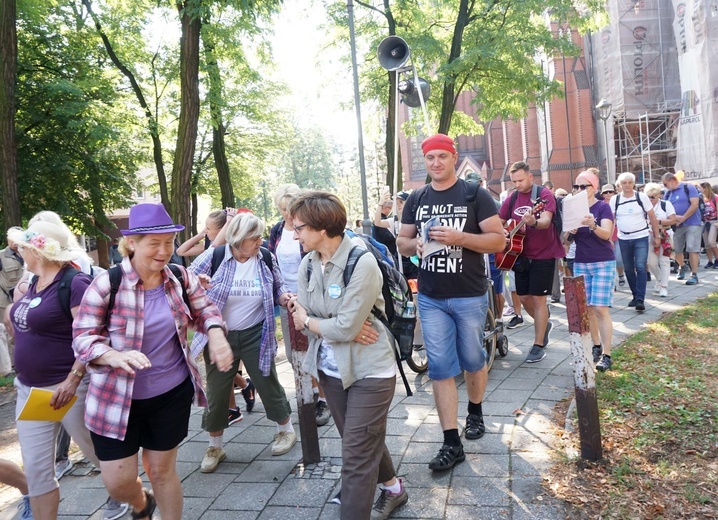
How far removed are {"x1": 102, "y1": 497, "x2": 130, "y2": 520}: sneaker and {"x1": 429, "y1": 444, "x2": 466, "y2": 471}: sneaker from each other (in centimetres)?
197

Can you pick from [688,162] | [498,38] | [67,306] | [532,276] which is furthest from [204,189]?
[67,306]

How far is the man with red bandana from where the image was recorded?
388 cm

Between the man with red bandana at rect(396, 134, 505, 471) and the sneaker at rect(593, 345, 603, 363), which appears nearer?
the man with red bandana at rect(396, 134, 505, 471)

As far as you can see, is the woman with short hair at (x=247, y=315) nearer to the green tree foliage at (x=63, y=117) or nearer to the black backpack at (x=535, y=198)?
the black backpack at (x=535, y=198)

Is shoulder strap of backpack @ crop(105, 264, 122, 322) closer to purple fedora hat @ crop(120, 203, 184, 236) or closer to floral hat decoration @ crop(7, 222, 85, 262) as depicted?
purple fedora hat @ crop(120, 203, 184, 236)

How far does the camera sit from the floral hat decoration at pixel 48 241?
329 centimetres

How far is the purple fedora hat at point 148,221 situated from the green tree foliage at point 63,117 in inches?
655

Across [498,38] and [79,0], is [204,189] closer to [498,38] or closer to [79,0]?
[79,0]

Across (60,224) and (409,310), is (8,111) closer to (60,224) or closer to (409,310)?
(60,224)

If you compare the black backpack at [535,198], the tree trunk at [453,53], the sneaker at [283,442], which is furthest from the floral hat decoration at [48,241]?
the tree trunk at [453,53]

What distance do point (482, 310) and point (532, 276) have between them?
259 cm

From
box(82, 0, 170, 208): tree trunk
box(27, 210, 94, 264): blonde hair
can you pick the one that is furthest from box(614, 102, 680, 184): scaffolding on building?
box(27, 210, 94, 264): blonde hair

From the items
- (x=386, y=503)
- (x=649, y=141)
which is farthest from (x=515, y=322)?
(x=649, y=141)

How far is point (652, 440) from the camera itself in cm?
402
